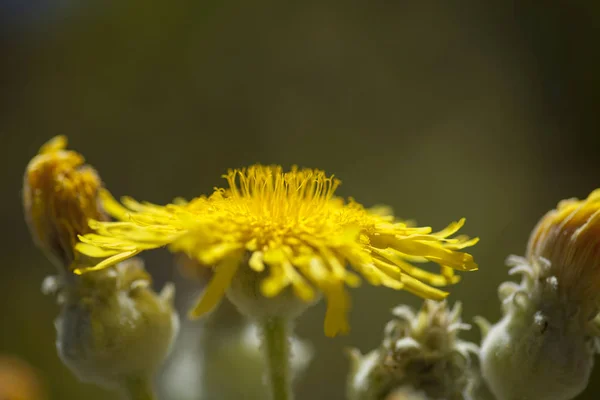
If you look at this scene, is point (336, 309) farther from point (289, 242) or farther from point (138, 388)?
point (138, 388)

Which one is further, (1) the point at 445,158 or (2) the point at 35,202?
(1) the point at 445,158

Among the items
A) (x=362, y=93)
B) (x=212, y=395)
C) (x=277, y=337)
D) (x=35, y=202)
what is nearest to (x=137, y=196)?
(x=362, y=93)

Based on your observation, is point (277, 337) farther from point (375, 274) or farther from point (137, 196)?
point (137, 196)

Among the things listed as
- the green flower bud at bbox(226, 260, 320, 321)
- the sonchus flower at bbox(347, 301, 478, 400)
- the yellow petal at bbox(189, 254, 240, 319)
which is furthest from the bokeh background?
the yellow petal at bbox(189, 254, 240, 319)

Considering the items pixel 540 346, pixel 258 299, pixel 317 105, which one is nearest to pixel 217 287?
pixel 258 299

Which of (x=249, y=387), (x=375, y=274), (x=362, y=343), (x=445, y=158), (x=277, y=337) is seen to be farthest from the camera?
(x=445, y=158)
